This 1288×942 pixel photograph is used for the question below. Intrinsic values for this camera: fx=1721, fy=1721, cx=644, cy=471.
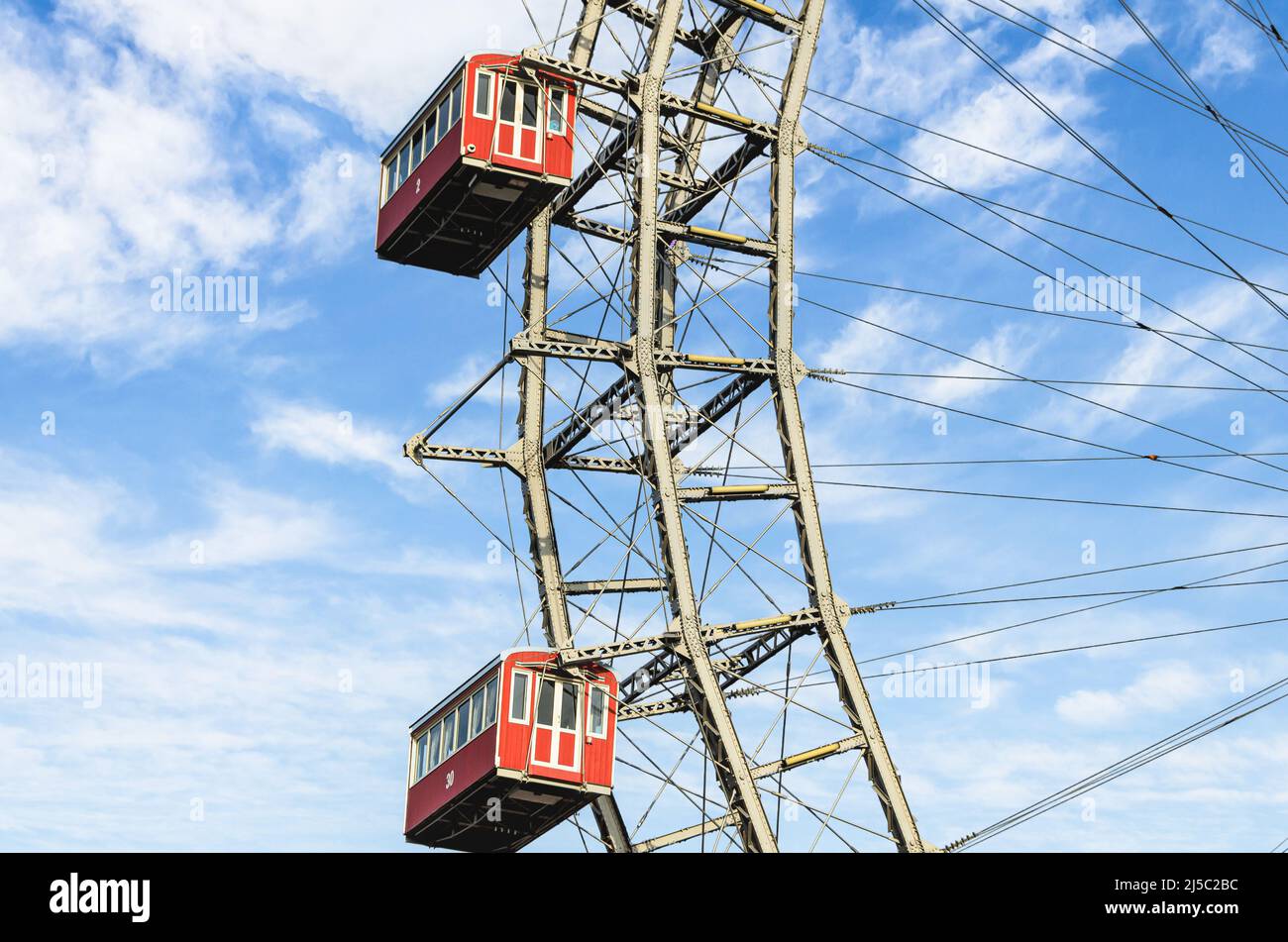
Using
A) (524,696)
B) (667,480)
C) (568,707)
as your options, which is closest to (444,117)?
(667,480)

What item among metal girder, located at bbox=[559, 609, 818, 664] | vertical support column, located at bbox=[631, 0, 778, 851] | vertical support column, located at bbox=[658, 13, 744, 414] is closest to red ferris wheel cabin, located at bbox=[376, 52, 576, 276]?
vertical support column, located at bbox=[631, 0, 778, 851]

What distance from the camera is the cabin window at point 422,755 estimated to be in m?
43.8

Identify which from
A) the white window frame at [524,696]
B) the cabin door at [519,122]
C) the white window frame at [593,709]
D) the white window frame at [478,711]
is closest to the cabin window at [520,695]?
the white window frame at [524,696]

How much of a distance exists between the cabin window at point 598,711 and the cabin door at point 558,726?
1.34 feet

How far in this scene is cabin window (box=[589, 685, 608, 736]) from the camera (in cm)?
4181

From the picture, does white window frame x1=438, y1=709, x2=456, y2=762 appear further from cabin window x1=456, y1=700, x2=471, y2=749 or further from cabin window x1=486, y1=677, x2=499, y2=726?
cabin window x1=486, y1=677, x2=499, y2=726

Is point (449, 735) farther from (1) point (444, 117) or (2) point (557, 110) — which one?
(2) point (557, 110)

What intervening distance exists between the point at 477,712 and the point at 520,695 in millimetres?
1376

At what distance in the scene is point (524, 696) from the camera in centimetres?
4106

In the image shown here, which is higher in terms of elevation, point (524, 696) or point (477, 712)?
point (524, 696)

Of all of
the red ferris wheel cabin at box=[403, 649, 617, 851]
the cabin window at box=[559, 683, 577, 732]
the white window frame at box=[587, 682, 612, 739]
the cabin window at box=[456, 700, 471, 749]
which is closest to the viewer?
the red ferris wheel cabin at box=[403, 649, 617, 851]

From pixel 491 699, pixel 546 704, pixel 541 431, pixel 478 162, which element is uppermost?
pixel 478 162

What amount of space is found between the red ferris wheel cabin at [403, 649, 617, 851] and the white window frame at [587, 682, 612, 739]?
24 millimetres

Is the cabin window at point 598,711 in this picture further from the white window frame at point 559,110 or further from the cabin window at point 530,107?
the cabin window at point 530,107
